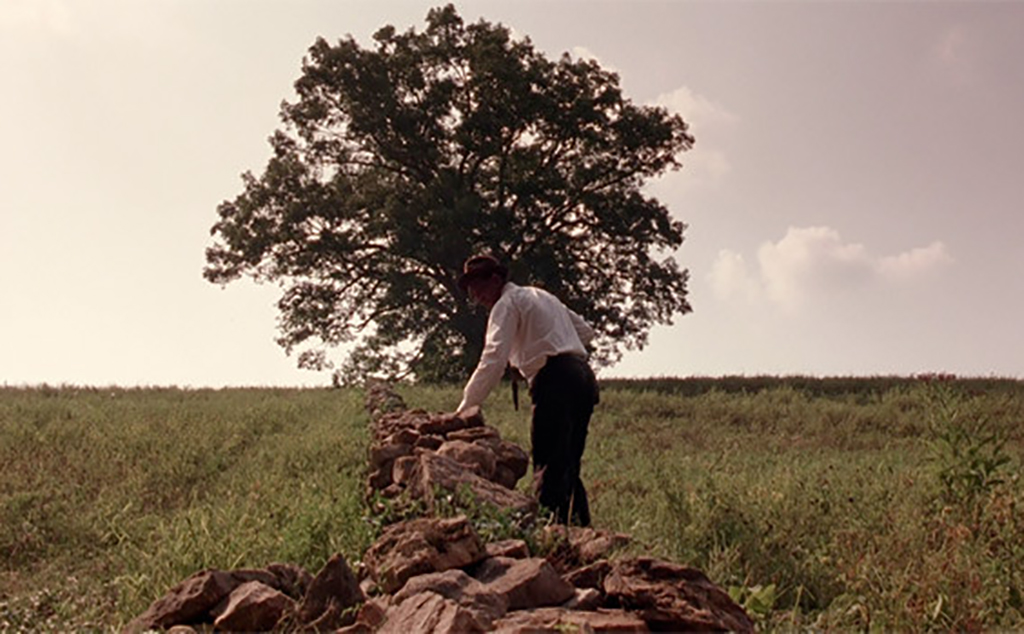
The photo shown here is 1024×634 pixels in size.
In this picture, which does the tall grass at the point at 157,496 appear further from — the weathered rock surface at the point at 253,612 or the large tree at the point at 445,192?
the large tree at the point at 445,192

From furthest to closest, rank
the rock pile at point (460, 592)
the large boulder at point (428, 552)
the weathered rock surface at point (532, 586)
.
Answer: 1. the large boulder at point (428, 552)
2. the weathered rock surface at point (532, 586)
3. the rock pile at point (460, 592)

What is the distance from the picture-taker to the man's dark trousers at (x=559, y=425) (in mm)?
7109

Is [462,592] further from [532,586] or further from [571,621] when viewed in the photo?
[571,621]

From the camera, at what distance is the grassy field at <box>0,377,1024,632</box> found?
6136 millimetres

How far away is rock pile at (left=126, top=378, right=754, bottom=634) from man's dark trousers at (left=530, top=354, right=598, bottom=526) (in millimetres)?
1335

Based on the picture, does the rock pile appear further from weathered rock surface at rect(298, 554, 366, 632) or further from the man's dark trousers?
the man's dark trousers

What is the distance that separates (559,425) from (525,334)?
0.73m

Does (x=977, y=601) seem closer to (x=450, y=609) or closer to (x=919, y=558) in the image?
(x=919, y=558)

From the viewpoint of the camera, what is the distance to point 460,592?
4.04 metres

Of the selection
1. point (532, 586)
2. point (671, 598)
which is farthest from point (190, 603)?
point (671, 598)

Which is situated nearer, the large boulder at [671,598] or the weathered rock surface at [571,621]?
the weathered rock surface at [571,621]

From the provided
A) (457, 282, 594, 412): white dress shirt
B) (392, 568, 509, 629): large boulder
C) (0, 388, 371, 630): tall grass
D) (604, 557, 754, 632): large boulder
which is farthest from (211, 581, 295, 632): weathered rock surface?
(457, 282, 594, 412): white dress shirt

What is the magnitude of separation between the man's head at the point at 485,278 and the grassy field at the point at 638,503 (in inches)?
74.4

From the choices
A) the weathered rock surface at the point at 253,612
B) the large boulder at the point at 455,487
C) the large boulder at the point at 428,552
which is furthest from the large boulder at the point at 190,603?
the large boulder at the point at 455,487
